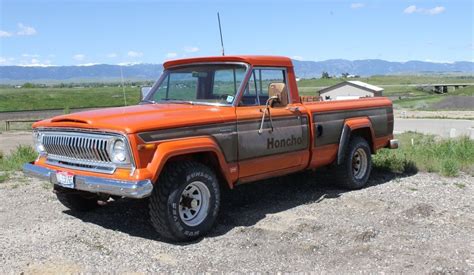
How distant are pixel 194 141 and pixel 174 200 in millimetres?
630

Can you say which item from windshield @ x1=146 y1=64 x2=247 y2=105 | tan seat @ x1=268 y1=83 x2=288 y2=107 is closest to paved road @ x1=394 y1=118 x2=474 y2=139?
tan seat @ x1=268 y1=83 x2=288 y2=107

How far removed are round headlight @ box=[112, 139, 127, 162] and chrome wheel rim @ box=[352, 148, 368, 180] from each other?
13.8 feet

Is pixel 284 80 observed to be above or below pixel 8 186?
above

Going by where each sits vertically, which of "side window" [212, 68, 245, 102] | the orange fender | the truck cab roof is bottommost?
the orange fender

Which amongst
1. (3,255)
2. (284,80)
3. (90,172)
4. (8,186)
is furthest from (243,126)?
(8,186)

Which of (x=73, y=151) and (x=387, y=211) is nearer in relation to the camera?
(x=73, y=151)

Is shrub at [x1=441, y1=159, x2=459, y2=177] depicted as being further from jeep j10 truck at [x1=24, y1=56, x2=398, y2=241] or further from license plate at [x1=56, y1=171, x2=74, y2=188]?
license plate at [x1=56, y1=171, x2=74, y2=188]

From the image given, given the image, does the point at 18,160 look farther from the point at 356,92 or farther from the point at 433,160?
the point at 356,92

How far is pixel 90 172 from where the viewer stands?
555 cm

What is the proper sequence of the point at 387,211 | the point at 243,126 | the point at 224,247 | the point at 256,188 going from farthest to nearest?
the point at 256,188 < the point at 387,211 < the point at 243,126 < the point at 224,247

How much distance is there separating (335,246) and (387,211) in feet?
5.26

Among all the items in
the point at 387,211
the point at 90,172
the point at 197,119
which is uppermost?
the point at 197,119

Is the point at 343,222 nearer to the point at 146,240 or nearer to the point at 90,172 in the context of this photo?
the point at 146,240

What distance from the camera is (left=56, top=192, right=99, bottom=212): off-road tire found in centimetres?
670
